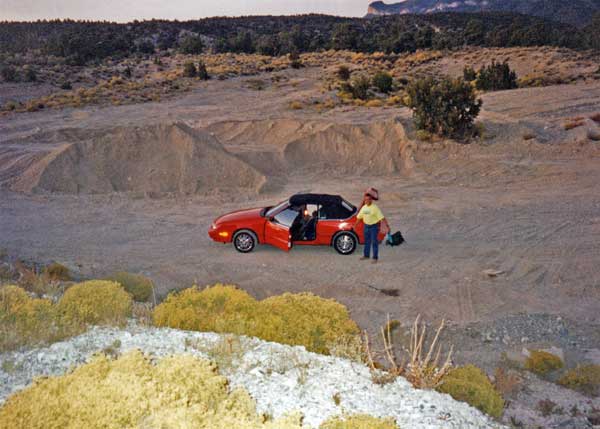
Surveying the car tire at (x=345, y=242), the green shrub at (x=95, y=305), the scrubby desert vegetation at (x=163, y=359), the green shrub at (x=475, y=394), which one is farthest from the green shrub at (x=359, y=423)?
the car tire at (x=345, y=242)

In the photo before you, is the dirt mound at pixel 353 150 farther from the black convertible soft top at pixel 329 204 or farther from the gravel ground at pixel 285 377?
the gravel ground at pixel 285 377

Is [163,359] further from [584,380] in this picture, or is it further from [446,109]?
[446,109]

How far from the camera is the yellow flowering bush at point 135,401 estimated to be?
484cm

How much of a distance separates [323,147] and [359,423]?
20412 millimetres

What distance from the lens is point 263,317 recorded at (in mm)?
7816

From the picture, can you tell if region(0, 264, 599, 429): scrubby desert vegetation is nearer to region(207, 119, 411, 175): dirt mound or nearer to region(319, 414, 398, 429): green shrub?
region(319, 414, 398, 429): green shrub

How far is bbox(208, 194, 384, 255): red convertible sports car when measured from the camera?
13469 millimetres

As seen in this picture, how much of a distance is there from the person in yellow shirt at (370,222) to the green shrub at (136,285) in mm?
4954

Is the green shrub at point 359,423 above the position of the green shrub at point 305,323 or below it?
above

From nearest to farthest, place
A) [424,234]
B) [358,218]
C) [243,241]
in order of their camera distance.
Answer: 1. [358,218]
2. [243,241]
3. [424,234]

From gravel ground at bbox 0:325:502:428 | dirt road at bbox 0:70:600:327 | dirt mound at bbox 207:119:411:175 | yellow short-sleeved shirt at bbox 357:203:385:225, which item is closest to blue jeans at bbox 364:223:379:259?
yellow short-sleeved shirt at bbox 357:203:385:225

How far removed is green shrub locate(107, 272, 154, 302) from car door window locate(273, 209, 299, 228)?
3532 millimetres

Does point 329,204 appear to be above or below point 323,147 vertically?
above

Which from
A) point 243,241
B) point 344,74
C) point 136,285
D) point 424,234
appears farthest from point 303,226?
point 344,74
